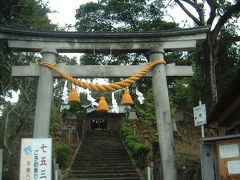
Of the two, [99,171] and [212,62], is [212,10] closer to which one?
[212,62]

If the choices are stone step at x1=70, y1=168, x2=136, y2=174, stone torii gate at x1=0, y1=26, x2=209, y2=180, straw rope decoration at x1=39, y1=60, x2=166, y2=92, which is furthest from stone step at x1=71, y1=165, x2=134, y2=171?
straw rope decoration at x1=39, y1=60, x2=166, y2=92

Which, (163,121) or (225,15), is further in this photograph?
(225,15)

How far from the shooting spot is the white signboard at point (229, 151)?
4.54 metres

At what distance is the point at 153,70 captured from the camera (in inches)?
332

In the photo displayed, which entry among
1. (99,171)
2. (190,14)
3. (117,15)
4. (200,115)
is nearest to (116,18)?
(117,15)

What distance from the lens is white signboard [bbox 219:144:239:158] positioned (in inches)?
179

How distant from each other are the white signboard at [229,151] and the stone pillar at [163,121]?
311 cm

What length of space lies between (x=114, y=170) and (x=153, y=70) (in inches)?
325

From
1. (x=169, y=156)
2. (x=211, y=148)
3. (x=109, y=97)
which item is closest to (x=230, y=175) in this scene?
(x=211, y=148)

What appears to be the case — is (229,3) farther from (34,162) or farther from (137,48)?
(34,162)

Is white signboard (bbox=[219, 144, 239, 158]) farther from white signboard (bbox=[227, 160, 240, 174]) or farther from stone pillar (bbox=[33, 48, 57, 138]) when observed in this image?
stone pillar (bbox=[33, 48, 57, 138])

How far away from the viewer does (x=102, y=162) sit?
1623 centimetres

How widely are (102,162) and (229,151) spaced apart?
40.9ft

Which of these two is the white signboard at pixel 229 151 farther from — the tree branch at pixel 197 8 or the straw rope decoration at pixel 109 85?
the tree branch at pixel 197 8
